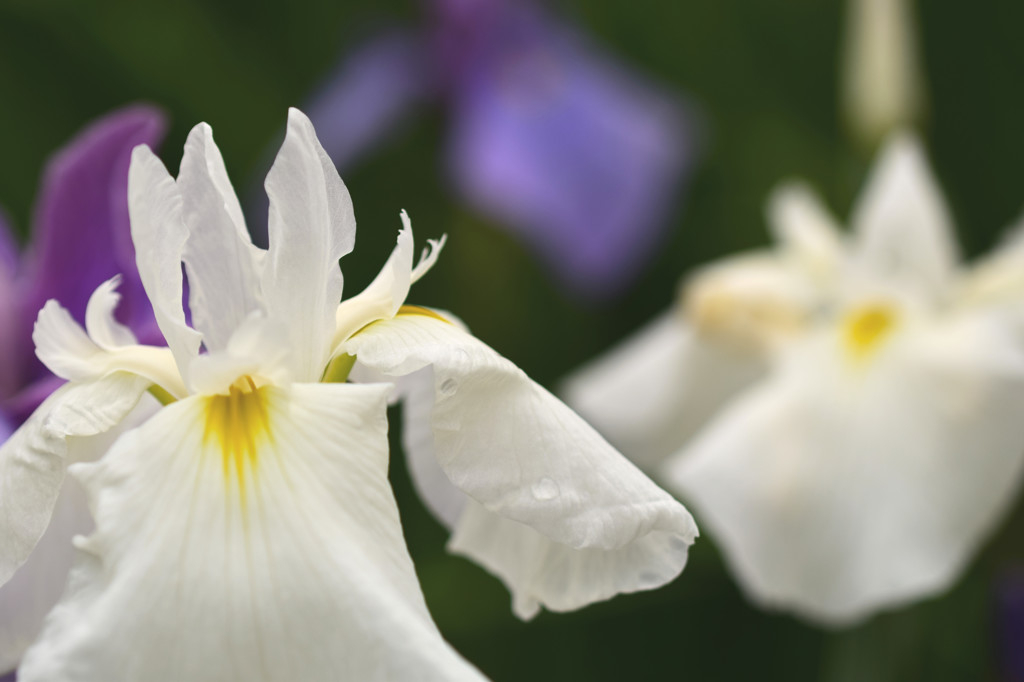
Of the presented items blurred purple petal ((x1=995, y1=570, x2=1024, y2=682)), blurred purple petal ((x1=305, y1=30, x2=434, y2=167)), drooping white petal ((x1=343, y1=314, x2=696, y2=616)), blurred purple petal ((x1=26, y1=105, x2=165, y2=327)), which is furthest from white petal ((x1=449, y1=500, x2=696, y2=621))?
blurred purple petal ((x1=305, y1=30, x2=434, y2=167))

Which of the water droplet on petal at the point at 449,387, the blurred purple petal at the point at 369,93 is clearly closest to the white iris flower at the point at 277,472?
the water droplet on petal at the point at 449,387

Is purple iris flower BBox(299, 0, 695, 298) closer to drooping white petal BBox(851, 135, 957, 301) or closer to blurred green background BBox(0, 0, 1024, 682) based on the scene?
blurred green background BBox(0, 0, 1024, 682)

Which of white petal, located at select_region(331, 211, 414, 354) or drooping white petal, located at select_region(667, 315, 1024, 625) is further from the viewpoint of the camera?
drooping white petal, located at select_region(667, 315, 1024, 625)

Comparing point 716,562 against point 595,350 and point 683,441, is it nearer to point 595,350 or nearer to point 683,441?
point 683,441

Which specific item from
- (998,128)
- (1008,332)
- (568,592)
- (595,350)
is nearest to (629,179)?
(595,350)

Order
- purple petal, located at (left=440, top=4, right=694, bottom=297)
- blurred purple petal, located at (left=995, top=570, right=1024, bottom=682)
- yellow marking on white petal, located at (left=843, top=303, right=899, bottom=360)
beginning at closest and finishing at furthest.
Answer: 1. yellow marking on white petal, located at (left=843, top=303, right=899, bottom=360)
2. blurred purple petal, located at (left=995, top=570, right=1024, bottom=682)
3. purple petal, located at (left=440, top=4, right=694, bottom=297)

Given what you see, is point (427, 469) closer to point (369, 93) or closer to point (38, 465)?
point (38, 465)
